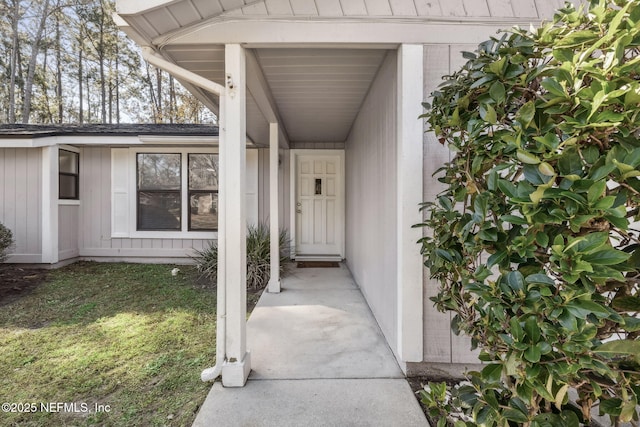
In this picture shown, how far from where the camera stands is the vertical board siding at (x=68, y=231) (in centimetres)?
520

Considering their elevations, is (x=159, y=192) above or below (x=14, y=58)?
below

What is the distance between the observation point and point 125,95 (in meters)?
13.6

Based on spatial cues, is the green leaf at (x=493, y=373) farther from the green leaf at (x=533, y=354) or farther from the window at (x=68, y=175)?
the window at (x=68, y=175)

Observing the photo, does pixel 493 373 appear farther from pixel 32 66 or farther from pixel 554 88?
pixel 32 66

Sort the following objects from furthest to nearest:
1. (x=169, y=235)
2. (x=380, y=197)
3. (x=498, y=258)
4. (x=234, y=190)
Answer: (x=169, y=235), (x=380, y=197), (x=234, y=190), (x=498, y=258)

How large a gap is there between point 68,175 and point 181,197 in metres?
1.95

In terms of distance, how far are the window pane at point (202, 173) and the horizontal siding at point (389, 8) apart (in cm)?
407

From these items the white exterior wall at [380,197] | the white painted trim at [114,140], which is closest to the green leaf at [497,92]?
the white exterior wall at [380,197]

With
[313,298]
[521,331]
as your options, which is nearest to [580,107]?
[521,331]

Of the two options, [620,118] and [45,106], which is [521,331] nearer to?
[620,118]

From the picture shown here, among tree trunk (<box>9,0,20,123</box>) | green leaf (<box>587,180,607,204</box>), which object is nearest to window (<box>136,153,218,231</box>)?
green leaf (<box>587,180,607,204</box>)

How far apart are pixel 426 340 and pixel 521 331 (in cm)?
120

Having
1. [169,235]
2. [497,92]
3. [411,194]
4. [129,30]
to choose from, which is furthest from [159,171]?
[497,92]

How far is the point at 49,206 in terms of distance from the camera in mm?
5008
